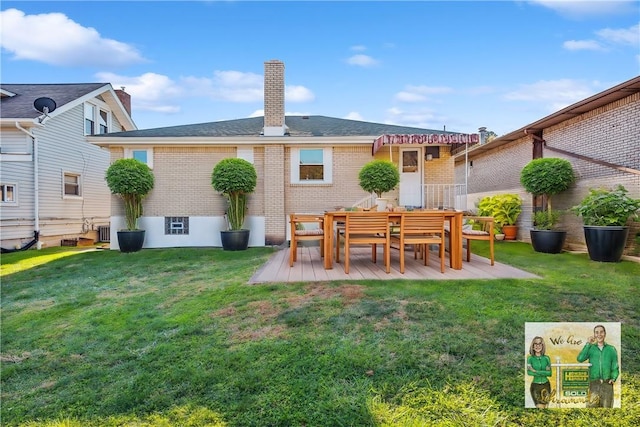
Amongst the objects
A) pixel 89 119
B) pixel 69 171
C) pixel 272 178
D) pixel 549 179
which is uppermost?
pixel 89 119

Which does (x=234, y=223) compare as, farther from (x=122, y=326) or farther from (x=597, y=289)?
(x=597, y=289)

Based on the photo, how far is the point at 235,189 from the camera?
8242mm

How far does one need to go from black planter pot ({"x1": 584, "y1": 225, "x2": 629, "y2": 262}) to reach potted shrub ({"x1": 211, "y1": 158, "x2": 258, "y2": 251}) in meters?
7.45

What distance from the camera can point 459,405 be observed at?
5.92 ft

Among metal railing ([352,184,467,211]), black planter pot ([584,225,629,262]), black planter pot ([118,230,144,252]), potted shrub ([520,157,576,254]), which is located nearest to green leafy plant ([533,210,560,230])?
potted shrub ([520,157,576,254])

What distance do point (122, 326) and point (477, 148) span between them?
1286 cm

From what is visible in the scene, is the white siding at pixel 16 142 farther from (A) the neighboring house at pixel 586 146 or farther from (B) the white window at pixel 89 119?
(A) the neighboring house at pixel 586 146

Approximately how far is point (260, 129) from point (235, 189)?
2.55 m

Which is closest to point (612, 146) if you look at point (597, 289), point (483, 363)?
point (597, 289)

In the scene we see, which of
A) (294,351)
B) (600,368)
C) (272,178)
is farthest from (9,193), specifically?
(600,368)

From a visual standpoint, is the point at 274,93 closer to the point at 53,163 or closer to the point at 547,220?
the point at 547,220

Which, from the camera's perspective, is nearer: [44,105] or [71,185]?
[44,105]

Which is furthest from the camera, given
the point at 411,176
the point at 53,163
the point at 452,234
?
the point at 53,163

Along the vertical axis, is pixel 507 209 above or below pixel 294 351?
above
